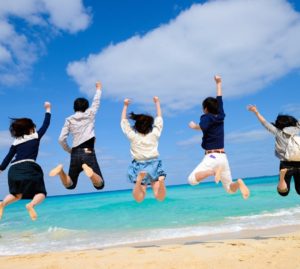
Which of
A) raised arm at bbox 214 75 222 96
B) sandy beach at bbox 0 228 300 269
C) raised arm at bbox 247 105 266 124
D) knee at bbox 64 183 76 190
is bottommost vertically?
sandy beach at bbox 0 228 300 269

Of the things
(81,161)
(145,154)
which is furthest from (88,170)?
(145,154)

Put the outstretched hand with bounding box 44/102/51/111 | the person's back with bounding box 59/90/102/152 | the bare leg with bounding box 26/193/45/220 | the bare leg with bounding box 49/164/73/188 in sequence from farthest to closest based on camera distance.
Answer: the outstretched hand with bounding box 44/102/51/111 < the person's back with bounding box 59/90/102/152 < the bare leg with bounding box 49/164/73/188 < the bare leg with bounding box 26/193/45/220

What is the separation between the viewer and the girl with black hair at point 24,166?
6332mm

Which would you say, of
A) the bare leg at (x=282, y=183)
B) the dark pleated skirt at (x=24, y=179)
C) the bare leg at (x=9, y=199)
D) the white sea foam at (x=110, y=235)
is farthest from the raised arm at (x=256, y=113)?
the white sea foam at (x=110, y=235)

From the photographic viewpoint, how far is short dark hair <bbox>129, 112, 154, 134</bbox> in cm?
676

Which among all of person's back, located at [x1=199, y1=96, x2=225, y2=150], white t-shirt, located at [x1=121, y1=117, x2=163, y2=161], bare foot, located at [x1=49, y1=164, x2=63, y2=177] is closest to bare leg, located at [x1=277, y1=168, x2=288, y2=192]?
person's back, located at [x1=199, y1=96, x2=225, y2=150]

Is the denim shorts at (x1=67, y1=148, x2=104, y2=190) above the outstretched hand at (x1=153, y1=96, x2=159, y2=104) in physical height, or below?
below

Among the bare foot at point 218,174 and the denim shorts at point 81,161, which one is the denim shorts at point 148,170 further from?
the bare foot at point 218,174

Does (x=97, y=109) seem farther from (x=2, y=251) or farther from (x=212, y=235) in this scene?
(x=2, y=251)

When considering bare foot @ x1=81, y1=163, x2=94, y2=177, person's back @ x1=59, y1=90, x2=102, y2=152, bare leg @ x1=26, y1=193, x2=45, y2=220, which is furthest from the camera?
person's back @ x1=59, y1=90, x2=102, y2=152

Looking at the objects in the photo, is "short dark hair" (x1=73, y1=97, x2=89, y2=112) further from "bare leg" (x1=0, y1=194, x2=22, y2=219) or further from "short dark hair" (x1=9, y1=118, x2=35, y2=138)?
"bare leg" (x1=0, y1=194, x2=22, y2=219)

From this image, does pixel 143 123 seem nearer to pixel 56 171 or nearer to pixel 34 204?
pixel 56 171

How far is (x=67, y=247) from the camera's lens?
11.1m

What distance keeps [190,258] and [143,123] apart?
9.09 ft
